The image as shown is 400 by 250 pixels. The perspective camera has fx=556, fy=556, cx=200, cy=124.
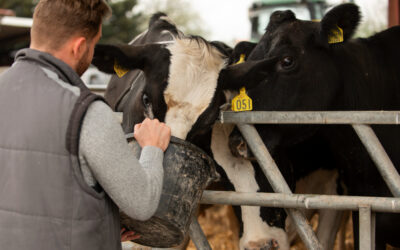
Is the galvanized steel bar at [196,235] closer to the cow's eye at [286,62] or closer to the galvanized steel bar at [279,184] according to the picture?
the galvanized steel bar at [279,184]

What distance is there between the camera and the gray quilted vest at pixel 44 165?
5.64 feet

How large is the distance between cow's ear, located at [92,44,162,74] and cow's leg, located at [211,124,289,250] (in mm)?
605

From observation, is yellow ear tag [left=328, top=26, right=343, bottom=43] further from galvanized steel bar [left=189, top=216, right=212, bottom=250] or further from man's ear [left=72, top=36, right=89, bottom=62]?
man's ear [left=72, top=36, right=89, bottom=62]

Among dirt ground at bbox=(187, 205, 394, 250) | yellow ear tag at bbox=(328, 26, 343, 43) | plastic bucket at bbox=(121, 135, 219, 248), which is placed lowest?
dirt ground at bbox=(187, 205, 394, 250)

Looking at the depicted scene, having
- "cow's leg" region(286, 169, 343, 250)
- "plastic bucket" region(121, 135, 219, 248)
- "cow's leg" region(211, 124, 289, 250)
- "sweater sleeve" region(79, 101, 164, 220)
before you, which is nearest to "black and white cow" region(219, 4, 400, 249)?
"cow's leg" region(211, 124, 289, 250)

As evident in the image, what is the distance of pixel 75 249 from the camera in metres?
1.76

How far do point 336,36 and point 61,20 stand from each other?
80.3 inches

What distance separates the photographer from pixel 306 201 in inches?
99.6

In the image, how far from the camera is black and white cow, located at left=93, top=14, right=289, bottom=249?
2758mm

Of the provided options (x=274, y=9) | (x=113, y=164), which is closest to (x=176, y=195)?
(x=113, y=164)

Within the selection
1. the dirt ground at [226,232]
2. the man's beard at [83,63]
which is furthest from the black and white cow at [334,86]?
the dirt ground at [226,232]

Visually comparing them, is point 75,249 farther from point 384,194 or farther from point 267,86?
point 384,194

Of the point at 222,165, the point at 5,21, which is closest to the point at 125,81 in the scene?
the point at 222,165

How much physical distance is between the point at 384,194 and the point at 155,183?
76.0 inches
